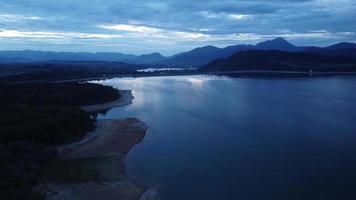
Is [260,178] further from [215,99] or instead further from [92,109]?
[215,99]

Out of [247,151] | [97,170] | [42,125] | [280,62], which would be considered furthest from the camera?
[280,62]

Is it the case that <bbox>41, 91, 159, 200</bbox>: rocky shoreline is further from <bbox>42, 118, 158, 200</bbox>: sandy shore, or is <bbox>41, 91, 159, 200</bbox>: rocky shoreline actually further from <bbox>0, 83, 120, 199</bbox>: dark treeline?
<bbox>0, 83, 120, 199</bbox>: dark treeline

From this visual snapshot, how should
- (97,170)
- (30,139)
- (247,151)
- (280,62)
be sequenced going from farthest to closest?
(280,62) → (247,151) → (30,139) → (97,170)

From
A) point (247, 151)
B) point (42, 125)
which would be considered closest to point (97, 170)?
point (42, 125)

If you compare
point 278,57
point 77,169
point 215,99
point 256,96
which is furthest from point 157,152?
point 278,57

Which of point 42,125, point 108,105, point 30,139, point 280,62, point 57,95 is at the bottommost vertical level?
point 108,105

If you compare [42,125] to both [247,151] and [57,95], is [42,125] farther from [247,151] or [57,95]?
[57,95]

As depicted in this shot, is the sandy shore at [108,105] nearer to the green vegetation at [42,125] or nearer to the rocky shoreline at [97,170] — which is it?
the green vegetation at [42,125]

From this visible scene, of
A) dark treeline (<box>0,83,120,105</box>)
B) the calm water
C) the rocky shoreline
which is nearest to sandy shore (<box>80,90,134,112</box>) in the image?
dark treeline (<box>0,83,120,105</box>)
